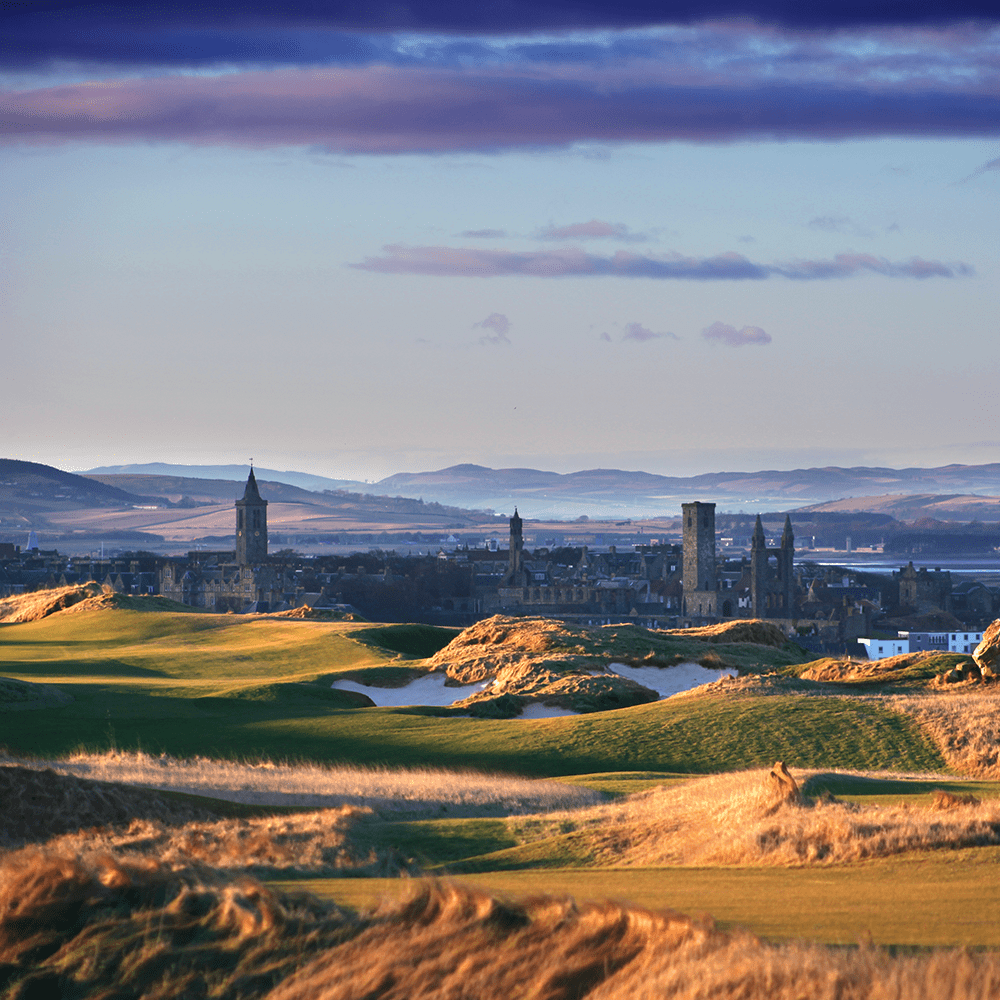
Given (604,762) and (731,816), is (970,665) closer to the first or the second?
(604,762)

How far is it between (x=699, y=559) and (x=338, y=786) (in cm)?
13072

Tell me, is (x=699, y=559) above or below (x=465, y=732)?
below

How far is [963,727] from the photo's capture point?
22703mm

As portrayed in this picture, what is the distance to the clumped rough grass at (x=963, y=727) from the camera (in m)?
21.6

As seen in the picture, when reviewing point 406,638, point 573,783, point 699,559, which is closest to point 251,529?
point 699,559

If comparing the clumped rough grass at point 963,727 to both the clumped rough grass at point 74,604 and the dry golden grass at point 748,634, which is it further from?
the clumped rough grass at point 74,604

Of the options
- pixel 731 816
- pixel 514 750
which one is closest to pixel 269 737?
pixel 514 750

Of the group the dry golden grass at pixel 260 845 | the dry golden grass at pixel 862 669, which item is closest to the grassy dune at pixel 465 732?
the dry golden grass at pixel 862 669

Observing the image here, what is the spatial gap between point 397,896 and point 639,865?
Answer: 4.22m

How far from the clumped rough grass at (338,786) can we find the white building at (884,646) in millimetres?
92955

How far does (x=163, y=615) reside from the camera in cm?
→ 5231

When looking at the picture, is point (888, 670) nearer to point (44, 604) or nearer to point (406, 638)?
point (406, 638)

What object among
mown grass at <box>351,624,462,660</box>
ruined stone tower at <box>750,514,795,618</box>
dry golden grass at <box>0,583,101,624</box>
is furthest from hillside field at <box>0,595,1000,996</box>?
ruined stone tower at <box>750,514,795,618</box>

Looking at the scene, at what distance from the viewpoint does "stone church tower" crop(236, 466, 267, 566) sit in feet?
525
